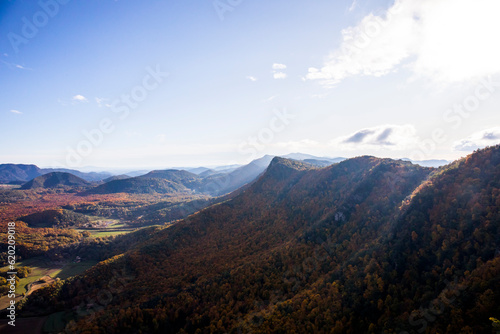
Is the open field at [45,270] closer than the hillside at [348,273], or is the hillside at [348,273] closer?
the hillside at [348,273]

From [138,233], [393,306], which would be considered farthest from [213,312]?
[138,233]

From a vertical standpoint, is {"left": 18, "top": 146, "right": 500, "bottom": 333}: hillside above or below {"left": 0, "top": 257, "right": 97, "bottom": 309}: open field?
above

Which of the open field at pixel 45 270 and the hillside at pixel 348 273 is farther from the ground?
the hillside at pixel 348 273

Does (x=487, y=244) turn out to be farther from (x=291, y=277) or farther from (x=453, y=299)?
(x=291, y=277)

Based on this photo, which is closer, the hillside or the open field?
the hillside

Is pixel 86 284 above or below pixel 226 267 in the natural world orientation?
below

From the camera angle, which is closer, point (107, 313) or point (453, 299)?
point (453, 299)

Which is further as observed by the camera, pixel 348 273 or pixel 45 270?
pixel 45 270

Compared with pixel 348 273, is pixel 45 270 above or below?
below
